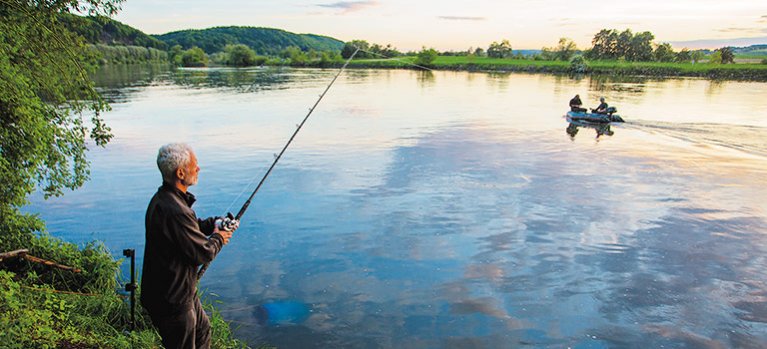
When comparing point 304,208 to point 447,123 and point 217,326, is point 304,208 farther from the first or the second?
point 447,123

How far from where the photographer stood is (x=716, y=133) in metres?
24.1

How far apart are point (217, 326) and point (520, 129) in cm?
2223

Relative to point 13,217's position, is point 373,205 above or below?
below

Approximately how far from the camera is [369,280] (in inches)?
346

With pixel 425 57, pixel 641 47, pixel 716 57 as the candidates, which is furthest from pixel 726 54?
pixel 425 57

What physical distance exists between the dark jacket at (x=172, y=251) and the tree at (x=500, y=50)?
137348 millimetres

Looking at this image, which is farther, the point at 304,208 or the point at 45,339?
the point at 304,208

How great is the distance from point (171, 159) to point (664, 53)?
464 ft

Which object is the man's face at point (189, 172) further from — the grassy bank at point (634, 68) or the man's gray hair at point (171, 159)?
the grassy bank at point (634, 68)

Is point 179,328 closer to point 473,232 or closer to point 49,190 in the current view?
point 49,190

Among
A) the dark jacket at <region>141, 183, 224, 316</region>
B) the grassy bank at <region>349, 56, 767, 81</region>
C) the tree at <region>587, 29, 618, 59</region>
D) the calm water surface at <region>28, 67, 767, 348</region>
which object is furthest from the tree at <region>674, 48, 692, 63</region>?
the dark jacket at <region>141, 183, 224, 316</region>

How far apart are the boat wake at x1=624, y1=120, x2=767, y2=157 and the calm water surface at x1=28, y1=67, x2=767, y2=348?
0.82 feet

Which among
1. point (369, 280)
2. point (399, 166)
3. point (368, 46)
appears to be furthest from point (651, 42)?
point (369, 280)

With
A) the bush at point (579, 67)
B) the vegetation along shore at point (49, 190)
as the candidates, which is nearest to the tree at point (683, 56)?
the bush at point (579, 67)
